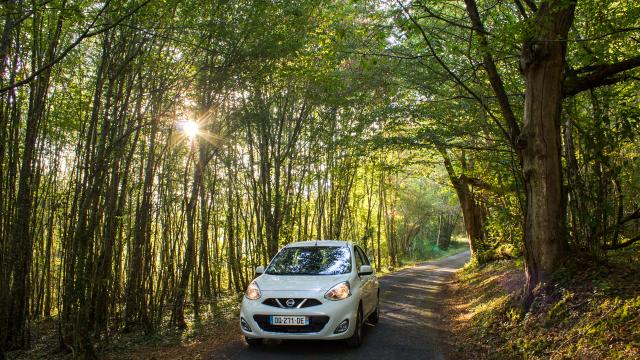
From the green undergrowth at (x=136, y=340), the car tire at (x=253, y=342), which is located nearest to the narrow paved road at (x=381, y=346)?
the car tire at (x=253, y=342)

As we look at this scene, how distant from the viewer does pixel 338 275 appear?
650cm

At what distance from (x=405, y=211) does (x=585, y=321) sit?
34.3 metres

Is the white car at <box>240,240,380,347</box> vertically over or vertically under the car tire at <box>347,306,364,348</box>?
over

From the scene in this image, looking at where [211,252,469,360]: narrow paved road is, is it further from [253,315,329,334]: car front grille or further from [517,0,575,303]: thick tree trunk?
[517,0,575,303]: thick tree trunk

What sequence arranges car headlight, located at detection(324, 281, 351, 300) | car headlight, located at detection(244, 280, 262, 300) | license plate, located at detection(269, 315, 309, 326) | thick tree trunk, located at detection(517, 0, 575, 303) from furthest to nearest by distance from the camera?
thick tree trunk, located at detection(517, 0, 575, 303)
car headlight, located at detection(244, 280, 262, 300)
car headlight, located at detection(324, 281, 351, 300)
license plate, located at detection(269, 315, 309, 326)

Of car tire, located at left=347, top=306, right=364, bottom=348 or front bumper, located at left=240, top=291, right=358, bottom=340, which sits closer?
front bumper, located at left=240, top=291, right=358, bottom=340

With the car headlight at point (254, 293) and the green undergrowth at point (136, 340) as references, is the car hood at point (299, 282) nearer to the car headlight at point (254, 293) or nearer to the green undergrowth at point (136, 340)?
the car headlight at point (254, 293)

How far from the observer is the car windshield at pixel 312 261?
6.77 m

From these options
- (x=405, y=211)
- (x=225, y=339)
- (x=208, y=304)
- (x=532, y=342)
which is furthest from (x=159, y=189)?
(x=405, y=211)

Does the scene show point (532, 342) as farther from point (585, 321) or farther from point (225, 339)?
point (225, 339)

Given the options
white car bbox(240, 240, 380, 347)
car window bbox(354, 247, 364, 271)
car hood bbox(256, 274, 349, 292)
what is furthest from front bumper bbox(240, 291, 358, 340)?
car window bbox(354, 247, 364, 271)

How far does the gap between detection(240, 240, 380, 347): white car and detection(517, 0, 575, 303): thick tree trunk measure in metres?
2.63

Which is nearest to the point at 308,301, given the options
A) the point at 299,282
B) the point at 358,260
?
the point at 299,282

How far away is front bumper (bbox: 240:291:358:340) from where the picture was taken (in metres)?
5.80
